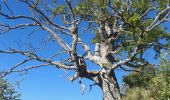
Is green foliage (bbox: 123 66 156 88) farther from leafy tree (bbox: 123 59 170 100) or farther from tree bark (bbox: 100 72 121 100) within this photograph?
tree bark (bbox: 100 72 121 100)

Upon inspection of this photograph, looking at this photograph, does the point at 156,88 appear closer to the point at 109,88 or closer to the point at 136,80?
the point at 109,88

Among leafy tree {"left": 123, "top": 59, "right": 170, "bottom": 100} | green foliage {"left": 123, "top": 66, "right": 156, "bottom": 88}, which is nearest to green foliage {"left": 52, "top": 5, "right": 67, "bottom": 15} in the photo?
leafy tree {"left": 123, "top": 59, "right": 170, "bottom": 100}

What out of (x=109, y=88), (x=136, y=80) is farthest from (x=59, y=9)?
(x=136, y=80)

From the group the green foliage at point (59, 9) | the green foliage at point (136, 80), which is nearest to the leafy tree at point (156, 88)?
the green foliage at point (136, 80)

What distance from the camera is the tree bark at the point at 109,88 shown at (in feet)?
77.6

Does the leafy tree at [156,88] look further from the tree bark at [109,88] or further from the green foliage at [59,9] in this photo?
the green foliage at [59,9]

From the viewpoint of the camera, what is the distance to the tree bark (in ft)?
77.6

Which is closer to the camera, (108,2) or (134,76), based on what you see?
(108,2)

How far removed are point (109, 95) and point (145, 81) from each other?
1149cm

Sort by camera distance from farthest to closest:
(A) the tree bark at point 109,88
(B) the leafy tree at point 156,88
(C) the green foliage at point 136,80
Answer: (C) the green foliage at point 136,80
(B) the leafy tree at point 156,88
(A) the tree bark at point 109,88

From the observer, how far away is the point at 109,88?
2381 cm

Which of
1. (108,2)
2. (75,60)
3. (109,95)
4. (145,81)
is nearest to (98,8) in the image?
(108,2)

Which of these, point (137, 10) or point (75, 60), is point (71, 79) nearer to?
point (75, 60)

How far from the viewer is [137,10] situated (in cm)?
2488
